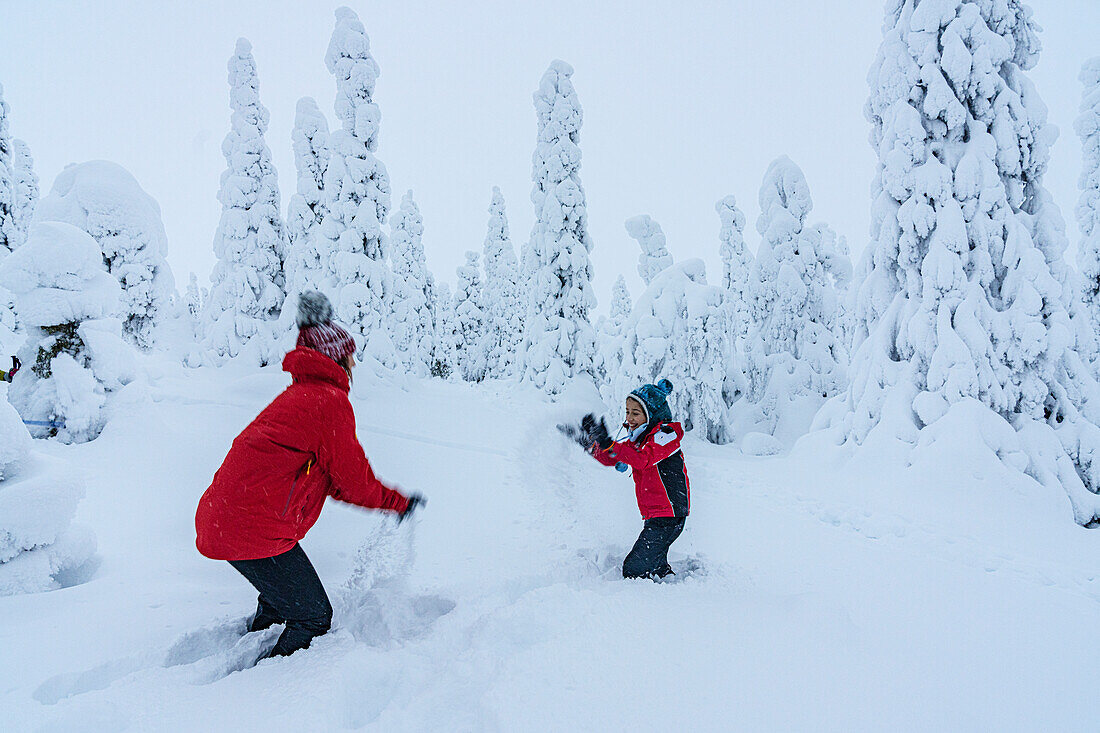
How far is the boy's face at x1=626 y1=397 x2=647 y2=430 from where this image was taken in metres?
4.46

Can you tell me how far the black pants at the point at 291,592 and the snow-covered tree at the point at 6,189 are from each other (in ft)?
82.9

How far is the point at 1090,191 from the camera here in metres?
17.1

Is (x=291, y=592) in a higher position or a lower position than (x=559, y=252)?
lower

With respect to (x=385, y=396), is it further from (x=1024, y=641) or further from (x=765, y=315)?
(x=1024, y=641)

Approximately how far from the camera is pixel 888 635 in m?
3.22

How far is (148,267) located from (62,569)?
1268cm

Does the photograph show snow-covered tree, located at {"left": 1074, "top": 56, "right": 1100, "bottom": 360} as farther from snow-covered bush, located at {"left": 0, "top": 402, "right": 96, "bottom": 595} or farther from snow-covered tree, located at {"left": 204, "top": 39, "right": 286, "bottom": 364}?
snow-covered tree, located at {"left": 204, "top": 39, "right": 286, "bottom": 364}

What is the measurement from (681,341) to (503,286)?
965 inches

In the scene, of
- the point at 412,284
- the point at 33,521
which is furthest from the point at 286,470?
the point at 412,284

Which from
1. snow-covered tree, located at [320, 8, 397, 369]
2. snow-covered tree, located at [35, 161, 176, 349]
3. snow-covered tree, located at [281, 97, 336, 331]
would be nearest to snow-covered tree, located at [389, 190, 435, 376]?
snow-covered tree, located at [281, 97, 336, 331]

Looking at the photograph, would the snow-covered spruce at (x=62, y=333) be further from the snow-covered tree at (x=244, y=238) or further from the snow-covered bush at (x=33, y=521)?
the snow-covered tree at (x=244, y=238)

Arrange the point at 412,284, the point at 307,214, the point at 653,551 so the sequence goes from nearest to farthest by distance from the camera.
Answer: the point at 653,551 → the point at 307,214 → the point at 412,284

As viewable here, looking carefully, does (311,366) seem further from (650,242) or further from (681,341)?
(650,242)

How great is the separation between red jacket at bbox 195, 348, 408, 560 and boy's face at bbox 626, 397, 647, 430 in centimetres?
232
